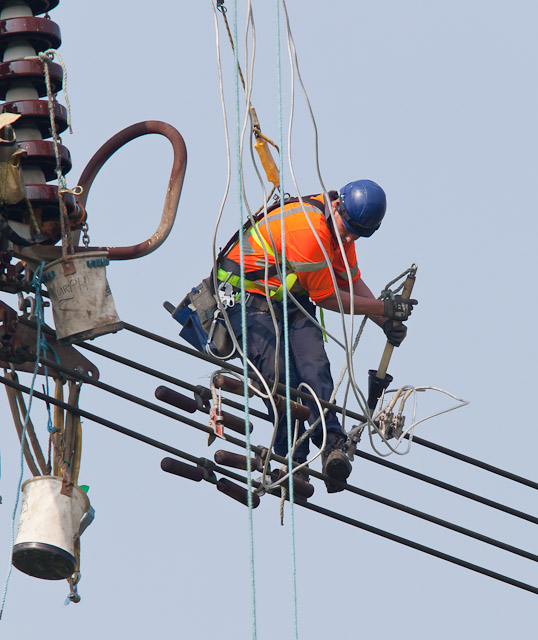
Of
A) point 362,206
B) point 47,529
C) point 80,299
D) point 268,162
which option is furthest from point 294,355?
point 47,529

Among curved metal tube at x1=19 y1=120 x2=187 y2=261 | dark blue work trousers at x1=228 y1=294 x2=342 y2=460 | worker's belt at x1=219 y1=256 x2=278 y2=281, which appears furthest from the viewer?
worker's belt at x1=219 y1=256 x2=278 y2=281

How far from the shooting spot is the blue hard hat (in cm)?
1316

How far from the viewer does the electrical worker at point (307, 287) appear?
1294cm

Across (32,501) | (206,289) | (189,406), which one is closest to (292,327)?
(206,289)

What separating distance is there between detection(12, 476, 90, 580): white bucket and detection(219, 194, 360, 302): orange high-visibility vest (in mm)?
2063

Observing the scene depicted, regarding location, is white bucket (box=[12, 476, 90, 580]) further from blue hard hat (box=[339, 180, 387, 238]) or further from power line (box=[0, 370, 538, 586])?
blue hard hat (box=[339, 180, 387, 238])

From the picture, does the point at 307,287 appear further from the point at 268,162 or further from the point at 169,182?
the point at 169,182

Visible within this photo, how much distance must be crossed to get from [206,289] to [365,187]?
1.23 metres

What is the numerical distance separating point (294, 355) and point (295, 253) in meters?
0.65

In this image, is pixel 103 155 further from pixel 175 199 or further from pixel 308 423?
Result: pixel 308 423

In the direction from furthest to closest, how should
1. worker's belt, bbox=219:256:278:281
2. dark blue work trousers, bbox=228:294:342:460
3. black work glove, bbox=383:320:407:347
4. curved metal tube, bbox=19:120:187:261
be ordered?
black work glove, bbox=383:320:407:347 → worker's belt, bbox=219:256:278:281 → dark blue work trousers, bbox=228:294:342:460 → curved metal tube, bbox=19:120:187:261

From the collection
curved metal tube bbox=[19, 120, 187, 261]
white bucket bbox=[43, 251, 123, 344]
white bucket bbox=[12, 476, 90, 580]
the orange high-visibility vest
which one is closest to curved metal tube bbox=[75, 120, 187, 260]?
curved metal tube bbox=[19, 120, 187, 261]

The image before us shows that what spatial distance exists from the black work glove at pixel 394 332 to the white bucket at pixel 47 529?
8.25ft

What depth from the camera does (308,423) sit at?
13.0 metres
